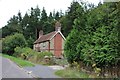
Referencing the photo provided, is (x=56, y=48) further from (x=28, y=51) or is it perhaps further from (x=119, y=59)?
(x=119, y=59)

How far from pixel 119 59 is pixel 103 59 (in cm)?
103

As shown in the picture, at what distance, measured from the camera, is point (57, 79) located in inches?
612

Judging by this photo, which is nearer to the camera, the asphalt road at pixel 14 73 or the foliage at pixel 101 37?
the foliage at pixel 101 37

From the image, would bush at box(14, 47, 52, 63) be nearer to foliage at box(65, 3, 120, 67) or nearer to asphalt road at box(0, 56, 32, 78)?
asphalt road at box(0, 56, 32, 78)

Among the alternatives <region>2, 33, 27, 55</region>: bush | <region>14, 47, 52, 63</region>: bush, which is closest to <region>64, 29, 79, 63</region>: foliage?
<region>14, 47, 52, 63</region>: bush

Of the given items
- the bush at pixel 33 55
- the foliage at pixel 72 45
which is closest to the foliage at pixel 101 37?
the foliage at pixel 72 45

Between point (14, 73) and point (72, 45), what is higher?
point (72, 45)

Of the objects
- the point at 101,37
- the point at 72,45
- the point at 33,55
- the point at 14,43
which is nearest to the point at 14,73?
the point at 72,45

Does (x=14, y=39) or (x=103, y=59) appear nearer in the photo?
(x=103, y=59)

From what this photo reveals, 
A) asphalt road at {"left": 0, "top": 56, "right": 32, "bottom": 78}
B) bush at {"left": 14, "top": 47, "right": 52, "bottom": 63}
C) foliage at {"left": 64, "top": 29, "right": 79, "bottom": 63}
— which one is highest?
foliage at {"left": 64, "top": 29, "right": 79, "bottom": 63}

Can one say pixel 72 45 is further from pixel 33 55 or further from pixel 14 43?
pixel 14 43

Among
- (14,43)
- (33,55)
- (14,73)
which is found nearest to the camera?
(14,73)

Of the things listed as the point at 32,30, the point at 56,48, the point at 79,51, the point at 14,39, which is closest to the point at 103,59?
the point at 79,51

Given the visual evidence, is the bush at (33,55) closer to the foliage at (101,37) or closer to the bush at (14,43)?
the bush at (14,43)
